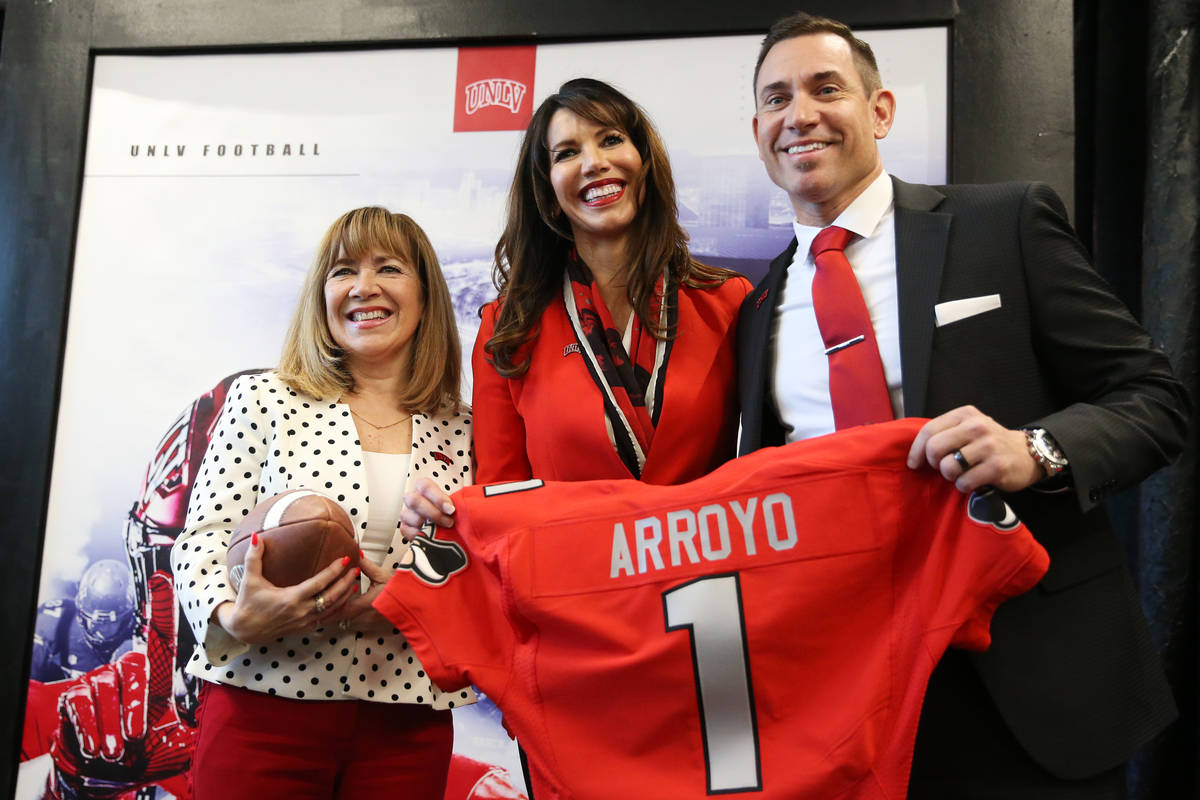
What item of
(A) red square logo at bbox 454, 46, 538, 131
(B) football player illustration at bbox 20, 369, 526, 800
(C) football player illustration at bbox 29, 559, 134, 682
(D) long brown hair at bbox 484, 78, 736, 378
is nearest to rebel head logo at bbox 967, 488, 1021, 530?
(D) long brown hair at bbox 484, 78, 736, 378

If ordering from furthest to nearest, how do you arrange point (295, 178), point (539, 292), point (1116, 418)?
point (295, 178), point (539, 292), point (1116, 418)

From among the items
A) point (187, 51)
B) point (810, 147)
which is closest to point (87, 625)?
point (187, 51)

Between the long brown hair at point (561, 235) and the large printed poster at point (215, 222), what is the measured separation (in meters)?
0.72

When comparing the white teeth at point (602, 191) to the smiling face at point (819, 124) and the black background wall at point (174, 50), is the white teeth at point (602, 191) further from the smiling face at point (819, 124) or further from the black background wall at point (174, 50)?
the black background wall at point (174, 50)

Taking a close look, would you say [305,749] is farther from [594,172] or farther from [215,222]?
[215,222]

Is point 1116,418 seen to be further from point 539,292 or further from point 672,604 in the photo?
point 539,292

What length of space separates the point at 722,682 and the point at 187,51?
2.68 meters

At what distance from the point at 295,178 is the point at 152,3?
0.80 metres

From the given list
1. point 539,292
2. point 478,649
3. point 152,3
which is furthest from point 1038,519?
point 152,3

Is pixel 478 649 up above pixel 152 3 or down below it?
below

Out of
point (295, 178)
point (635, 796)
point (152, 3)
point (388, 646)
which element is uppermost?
point (152, 3)

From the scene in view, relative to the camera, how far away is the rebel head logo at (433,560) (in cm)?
142

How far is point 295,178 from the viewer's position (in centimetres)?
282

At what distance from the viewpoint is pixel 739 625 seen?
4.33 feet
